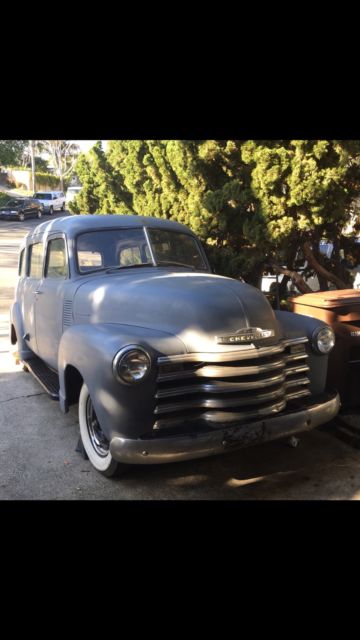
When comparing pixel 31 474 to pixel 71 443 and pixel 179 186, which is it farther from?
pixel 179 186

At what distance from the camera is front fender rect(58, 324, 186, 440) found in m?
3.20

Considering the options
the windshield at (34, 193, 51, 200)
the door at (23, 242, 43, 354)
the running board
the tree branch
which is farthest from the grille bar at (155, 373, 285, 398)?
the windshield at (34, 193, 51, 200)

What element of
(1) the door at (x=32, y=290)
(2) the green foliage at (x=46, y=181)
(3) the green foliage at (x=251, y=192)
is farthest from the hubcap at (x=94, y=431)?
(2) the green foliage at (x=46, y=181)

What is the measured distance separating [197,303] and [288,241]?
362 centimetres

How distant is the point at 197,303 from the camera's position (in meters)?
3.54

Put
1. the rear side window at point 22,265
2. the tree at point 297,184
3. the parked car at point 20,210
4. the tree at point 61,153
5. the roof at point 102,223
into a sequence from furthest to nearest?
the tree at point 61,153 → the parked car at point 20,210 → the rear side window at point 22,265 → the tree at point 297,184 → the roof at point 102,223

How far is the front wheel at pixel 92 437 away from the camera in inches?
147

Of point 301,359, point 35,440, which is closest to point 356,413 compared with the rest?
point 301,359

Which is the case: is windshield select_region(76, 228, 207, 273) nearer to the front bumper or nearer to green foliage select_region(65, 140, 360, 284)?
the front bumper

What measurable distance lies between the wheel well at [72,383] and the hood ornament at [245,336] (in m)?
1.28

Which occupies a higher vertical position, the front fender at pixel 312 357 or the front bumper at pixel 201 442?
the front fender at pixel 312 357

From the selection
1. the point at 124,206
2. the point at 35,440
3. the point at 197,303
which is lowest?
the point at 35,440

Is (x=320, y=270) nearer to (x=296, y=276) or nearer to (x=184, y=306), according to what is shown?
(x=296, y=276)

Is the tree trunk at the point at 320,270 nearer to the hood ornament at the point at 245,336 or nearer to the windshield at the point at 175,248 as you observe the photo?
the windshield at the point at 175,248
